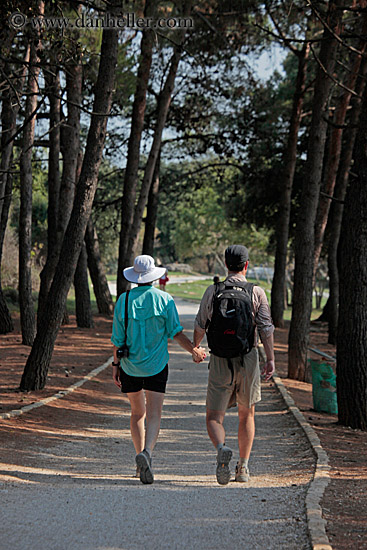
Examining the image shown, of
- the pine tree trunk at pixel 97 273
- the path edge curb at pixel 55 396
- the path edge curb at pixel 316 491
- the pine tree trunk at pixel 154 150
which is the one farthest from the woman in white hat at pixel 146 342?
the pine tree trunk at pixel 97 273

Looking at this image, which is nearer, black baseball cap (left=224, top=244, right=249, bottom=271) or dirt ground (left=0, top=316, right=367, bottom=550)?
dirt ground (left=0, top=316, right=367, bottom=550)

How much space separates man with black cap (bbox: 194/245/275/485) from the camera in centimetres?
612

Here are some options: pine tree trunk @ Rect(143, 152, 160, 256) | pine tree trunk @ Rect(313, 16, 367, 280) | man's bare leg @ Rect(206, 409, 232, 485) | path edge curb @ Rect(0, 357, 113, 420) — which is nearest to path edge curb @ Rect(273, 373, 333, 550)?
man's bare leg @ Rect(206, 409, 232, 485)

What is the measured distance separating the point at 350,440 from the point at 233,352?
11.5 ft

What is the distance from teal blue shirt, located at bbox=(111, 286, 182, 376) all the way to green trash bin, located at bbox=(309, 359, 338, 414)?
200 inches

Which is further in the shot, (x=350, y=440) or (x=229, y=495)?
(x=350, y=440)

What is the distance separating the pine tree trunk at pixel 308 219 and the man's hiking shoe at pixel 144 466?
889 centimetres

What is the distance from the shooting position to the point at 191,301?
143ft

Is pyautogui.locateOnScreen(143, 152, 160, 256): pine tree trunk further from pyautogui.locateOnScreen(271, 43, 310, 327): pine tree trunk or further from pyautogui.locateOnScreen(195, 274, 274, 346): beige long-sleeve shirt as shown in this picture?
pyautogui.locateOnScreen(195, 274, 274, 346): beige long-sleeve shirt

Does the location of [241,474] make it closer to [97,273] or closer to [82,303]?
[82,303]

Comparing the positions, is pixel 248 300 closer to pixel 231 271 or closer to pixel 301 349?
pixel 231 271

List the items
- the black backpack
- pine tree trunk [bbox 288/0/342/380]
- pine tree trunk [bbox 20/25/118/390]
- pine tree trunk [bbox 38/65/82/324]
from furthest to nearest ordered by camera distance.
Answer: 1. pine tree trunk [bbox 38/65/82/324]
2. pine tree trunk [bbox 288/0/342/380]
3. pine tree trunk [bbox 20/25/118/390]
4. the black backpack

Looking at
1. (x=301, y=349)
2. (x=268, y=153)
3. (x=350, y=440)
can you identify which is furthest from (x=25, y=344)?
(x=268, y=153)

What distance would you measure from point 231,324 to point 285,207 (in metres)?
18.9
